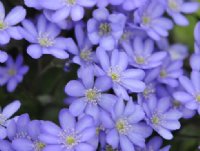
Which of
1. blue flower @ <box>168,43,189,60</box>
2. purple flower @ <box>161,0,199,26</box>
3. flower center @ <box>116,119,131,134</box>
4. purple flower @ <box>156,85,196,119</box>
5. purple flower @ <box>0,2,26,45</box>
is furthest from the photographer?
blue flower @ <box>168,43,189,60</box>

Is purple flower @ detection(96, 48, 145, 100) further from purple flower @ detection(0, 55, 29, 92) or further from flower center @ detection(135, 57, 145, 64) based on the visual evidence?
purple flower @ detection(0, 55, 29, 92)

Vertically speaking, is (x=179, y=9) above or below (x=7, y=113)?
above

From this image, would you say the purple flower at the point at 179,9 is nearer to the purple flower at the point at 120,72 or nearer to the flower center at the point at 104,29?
the flower center at the point at 104,29

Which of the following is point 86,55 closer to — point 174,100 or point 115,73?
point 115,73

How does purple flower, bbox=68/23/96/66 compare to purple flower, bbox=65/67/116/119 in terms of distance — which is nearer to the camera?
purple flower, bbox=65/67/116/119

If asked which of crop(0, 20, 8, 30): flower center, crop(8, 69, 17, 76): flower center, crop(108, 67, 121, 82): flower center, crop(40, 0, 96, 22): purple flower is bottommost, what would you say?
crop(8, 69, 17, 76): flower center

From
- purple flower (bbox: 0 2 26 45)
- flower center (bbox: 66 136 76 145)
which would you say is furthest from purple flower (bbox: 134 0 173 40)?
flower center (bbox: 66 136 76 145)

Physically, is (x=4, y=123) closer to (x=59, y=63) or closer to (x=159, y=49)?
(x=59, y=63)

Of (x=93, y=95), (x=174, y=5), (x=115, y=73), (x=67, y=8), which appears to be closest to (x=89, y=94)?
(x=93, y=95)
